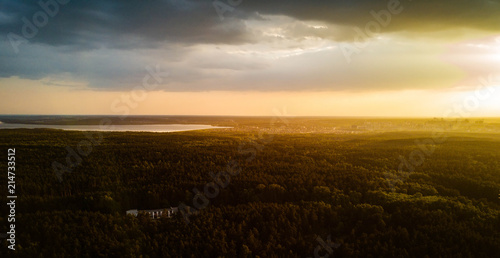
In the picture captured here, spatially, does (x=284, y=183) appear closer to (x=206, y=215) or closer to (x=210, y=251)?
(x=206, y=215)

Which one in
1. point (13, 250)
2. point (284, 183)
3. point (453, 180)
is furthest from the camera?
point (453, 180)

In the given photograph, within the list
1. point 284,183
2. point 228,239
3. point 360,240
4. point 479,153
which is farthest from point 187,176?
point 479,153

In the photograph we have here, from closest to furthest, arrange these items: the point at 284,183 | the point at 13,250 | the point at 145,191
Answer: the point at 13,250 → the point at 145,191 → the point at 284,183

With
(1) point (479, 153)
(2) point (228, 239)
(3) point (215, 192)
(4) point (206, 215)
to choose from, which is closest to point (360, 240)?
(2) point (228, 239)

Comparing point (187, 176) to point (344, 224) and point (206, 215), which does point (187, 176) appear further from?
point (344, 224)

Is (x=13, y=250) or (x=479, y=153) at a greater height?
(x=479, y=153)

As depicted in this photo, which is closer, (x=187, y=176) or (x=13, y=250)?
(x=13, y=250)
